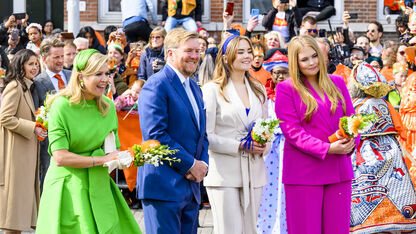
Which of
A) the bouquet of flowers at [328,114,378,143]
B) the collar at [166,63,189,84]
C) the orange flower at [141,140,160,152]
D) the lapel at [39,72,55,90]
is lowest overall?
the orange flower at [141,140,160,152]

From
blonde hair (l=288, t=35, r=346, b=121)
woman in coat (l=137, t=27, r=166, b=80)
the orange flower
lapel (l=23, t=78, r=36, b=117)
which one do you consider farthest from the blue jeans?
the orange flower

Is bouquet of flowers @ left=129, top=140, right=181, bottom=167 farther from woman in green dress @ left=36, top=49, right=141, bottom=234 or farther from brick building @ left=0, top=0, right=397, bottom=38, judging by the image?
brick building @ left=0, top=0, right=397, bottom=38

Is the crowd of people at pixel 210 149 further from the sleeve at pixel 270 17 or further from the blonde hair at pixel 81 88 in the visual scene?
the sleeve at pixel 270 17

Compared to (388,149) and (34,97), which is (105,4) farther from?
(388,149)

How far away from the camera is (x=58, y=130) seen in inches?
218

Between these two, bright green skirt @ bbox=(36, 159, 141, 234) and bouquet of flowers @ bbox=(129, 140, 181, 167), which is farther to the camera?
bright green skirt @ bbox=(36, 159, 141, 234)

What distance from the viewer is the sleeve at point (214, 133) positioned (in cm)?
644

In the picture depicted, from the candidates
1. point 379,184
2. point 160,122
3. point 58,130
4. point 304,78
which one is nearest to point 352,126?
point 304,78

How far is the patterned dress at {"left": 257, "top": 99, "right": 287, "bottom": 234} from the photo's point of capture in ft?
26.0

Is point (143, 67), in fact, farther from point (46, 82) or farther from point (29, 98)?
point (29, 98)

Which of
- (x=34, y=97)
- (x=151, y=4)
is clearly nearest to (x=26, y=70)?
(x=34, y=97)

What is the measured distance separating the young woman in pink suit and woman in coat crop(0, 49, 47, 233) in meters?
3.16

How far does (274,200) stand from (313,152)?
1.98 m

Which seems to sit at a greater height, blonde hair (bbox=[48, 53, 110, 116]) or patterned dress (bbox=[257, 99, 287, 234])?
blonde hair (bbox=[48, 53, 110, 116])
